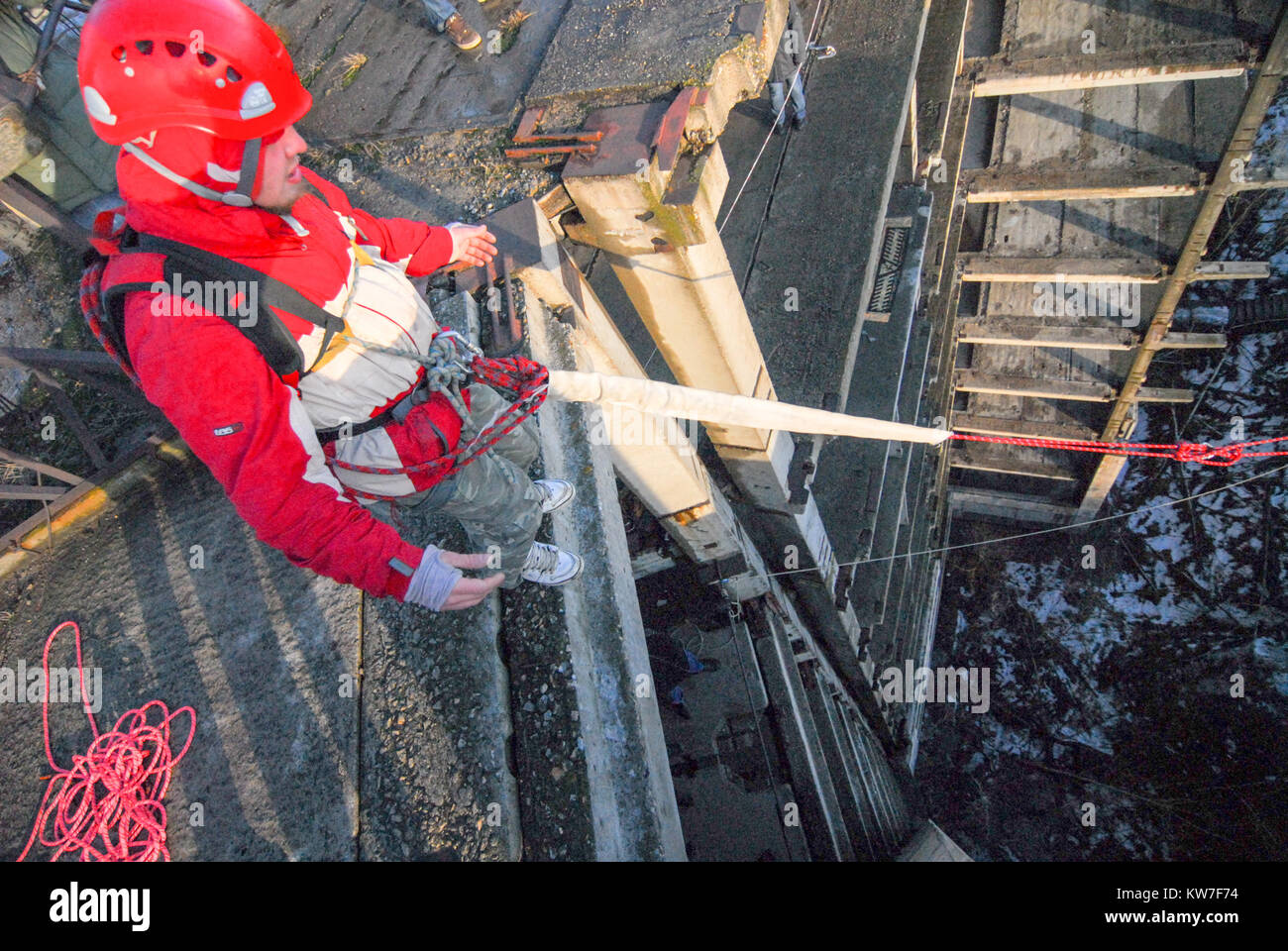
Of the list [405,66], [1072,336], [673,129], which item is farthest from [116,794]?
[1072,336]

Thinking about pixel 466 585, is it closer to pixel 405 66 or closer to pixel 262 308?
pixel 262 308

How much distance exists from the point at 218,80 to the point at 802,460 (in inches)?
211

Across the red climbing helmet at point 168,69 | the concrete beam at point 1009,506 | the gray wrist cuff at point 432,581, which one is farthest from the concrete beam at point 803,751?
the concrete beam at point 1009,506

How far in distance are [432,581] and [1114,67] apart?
25.4ft

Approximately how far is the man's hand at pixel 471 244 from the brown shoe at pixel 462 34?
2522 mm

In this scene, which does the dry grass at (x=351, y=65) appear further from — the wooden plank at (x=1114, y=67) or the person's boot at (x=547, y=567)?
the wooden plank at (x=1114, y=67)

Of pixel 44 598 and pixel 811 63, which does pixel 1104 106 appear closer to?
pixel 811 63

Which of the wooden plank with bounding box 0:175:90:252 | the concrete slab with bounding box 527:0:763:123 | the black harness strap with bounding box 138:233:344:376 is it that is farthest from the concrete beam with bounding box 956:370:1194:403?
the wooden plank with bounding box 0:175:90:252

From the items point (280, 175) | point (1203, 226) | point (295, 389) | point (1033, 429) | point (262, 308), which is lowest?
point (1033, 429)

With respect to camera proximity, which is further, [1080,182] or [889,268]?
[889,268]

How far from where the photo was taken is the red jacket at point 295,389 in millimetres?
2049

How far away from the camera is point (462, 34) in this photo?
523 centimetres

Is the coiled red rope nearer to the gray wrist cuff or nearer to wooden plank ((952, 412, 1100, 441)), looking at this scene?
the gray wrist cuff

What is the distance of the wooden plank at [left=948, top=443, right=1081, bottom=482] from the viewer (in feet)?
37.0
